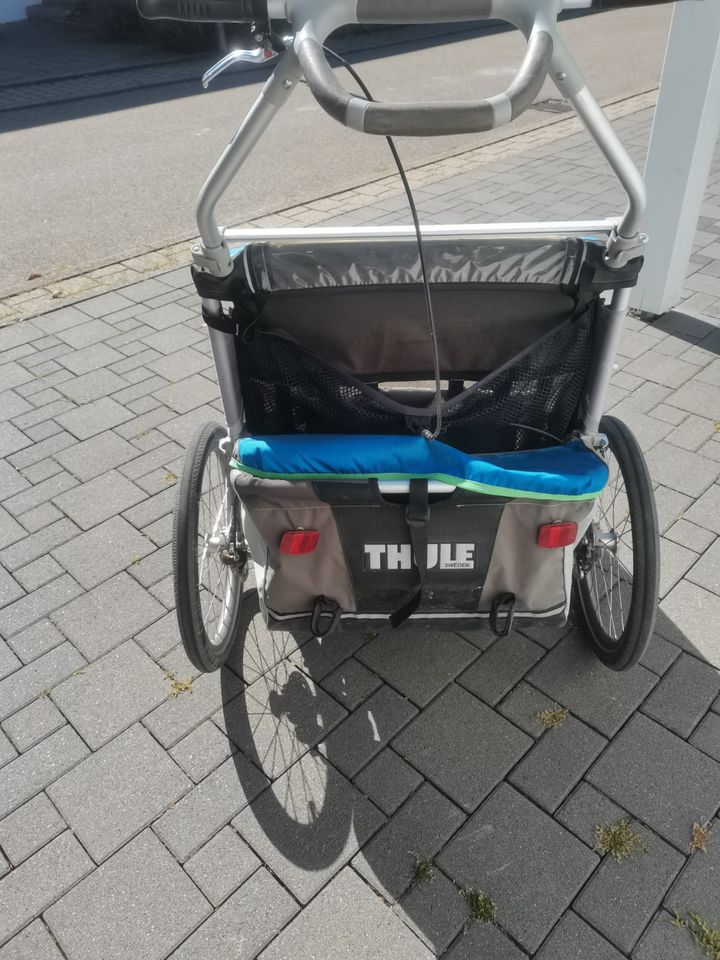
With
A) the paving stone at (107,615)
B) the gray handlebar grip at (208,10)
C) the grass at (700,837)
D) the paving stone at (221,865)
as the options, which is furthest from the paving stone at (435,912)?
the gray handlebar grip at (208,10)

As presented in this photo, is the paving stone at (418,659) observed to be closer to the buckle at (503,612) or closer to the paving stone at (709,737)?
the buckle at (503,612)

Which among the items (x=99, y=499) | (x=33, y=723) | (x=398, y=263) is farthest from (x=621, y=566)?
(x=99, y=499)

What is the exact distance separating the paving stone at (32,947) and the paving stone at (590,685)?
1544mm

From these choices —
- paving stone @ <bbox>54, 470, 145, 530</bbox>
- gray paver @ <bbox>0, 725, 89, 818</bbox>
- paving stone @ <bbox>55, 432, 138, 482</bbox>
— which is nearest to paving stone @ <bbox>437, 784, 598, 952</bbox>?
gray paver @ <bbox>0, 725, 89, 818</bbox>

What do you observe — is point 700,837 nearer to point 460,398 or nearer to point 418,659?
point 418,659

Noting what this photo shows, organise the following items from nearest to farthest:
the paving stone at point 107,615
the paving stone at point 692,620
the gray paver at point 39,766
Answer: the gray paver at point 39,766, the paving stone at point 692,620, the paving stone at point 107,615

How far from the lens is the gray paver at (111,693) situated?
2.44 meters

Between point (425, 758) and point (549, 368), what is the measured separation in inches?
47.2

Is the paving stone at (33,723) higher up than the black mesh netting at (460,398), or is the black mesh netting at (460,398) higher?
the black mesh netting at (460,398)

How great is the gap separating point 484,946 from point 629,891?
40 centimetres

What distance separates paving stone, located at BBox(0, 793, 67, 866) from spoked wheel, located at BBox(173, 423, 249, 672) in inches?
22.6

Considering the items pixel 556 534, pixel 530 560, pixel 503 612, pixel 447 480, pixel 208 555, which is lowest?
pixel 208 555

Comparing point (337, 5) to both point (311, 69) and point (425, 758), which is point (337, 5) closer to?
point (311, 69)

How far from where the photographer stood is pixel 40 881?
2062mm
